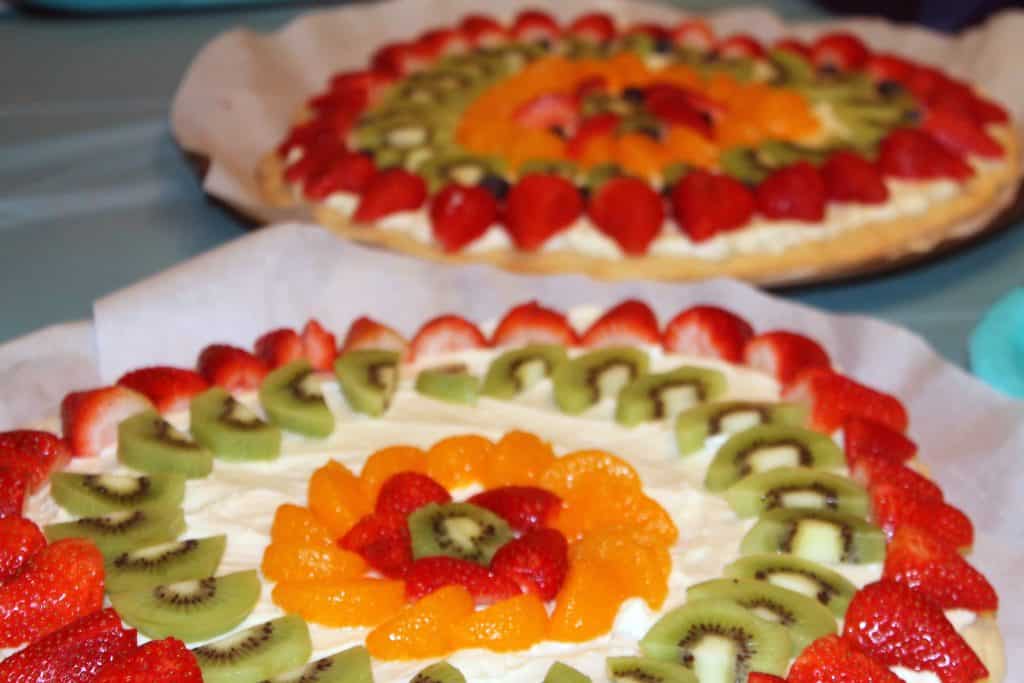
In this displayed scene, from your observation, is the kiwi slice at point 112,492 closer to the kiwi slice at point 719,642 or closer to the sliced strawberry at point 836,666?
the kiwi slice at point 719,642

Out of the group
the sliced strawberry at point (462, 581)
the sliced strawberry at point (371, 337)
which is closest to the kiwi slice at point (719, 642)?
the sliced strawberry at point (462, 581)

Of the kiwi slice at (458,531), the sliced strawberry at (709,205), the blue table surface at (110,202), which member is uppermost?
the sliced strawberry at (709,205)

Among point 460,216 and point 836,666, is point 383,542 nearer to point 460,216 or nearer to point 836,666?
point 836,666

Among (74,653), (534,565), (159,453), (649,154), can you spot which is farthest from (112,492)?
(649,154)

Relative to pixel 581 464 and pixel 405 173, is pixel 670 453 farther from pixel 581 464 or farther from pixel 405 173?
pixel 405 173

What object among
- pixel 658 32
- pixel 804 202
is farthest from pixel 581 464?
pixel 658 32
